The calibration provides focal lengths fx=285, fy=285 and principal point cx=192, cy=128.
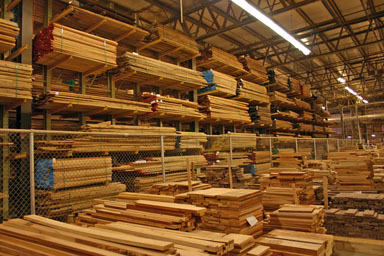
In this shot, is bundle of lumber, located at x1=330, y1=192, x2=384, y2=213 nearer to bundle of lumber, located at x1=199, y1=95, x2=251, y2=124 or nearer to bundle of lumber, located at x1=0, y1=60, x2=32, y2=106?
bundle of lumber, located at x1=199, y1=95, x2=251, y2=124

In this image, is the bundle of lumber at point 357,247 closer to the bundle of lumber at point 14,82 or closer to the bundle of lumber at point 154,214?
the bundle of lumber at point 154,214

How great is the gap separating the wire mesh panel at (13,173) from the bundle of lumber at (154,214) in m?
2.30

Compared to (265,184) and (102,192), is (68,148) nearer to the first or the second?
(102,192)

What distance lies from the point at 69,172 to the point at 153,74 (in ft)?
13.8

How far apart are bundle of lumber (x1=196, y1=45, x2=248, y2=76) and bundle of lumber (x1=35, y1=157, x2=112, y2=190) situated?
7.12m

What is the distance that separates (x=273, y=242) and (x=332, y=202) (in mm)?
3628

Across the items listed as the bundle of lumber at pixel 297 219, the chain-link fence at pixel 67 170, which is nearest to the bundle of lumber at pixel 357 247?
the bundle of lumber at pixel 297 219

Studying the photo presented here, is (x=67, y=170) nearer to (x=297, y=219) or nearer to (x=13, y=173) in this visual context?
(x=13, y=173)

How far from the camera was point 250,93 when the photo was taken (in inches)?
561

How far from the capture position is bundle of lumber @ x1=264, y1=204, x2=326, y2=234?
501cm

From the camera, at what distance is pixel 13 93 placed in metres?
6.16

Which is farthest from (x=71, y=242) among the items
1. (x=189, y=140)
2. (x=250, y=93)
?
(x=250, y=93)

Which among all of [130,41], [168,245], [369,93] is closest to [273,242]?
[168,245]

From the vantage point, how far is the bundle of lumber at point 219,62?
489 inches
